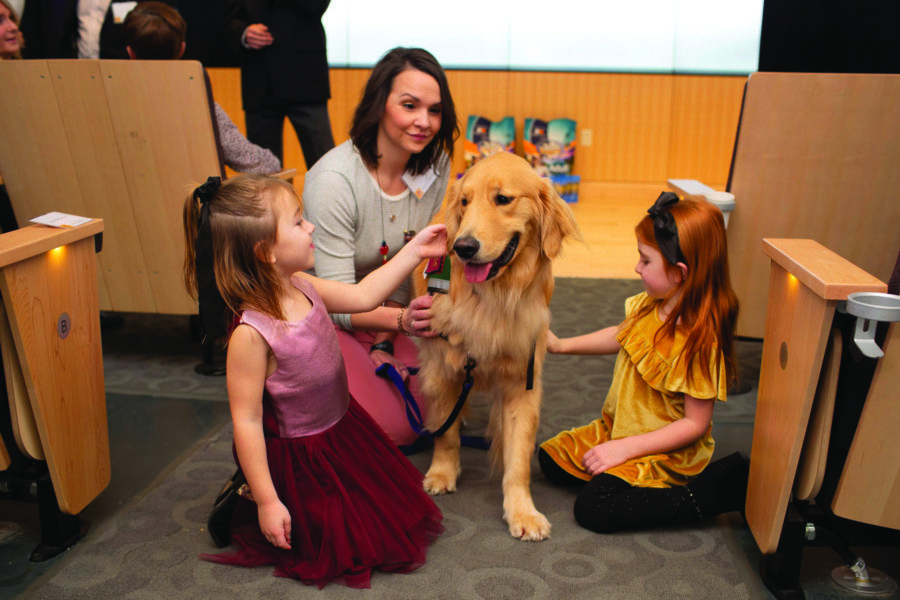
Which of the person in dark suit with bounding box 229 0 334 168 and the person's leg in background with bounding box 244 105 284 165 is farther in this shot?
the person's leg in background with bounding box 244 105 284 165

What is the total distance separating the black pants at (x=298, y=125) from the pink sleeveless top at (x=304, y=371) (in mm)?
2045

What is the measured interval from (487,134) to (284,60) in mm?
3031

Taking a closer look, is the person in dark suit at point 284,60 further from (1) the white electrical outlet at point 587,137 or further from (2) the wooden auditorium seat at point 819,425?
(1) the white electrical outlet at point 587,137

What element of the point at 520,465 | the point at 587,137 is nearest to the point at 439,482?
the point at 520,465

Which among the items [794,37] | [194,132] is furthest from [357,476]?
[794,37]

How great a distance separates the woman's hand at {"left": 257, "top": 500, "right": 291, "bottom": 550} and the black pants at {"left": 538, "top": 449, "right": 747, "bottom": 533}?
0.72m

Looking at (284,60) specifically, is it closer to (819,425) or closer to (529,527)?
(529,527)

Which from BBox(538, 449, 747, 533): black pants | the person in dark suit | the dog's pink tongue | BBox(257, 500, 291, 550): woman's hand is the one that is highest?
the person in dark suit

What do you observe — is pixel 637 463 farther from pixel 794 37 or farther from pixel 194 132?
pixel 794 37

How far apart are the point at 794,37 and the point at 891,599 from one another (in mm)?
2238

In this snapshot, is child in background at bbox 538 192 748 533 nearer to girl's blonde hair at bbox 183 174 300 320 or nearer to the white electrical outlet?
girl's blonde hair at bbox 183 174 300 320

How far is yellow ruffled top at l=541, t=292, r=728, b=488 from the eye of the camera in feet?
5.82

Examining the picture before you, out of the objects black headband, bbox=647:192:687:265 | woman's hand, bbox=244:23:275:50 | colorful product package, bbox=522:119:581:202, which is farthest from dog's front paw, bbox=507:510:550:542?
colorful product package, bbox=522:119:581:202

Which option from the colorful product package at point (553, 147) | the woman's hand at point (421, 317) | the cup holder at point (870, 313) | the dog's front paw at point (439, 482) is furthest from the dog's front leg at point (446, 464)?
the colorful product package at point (553, 147)
